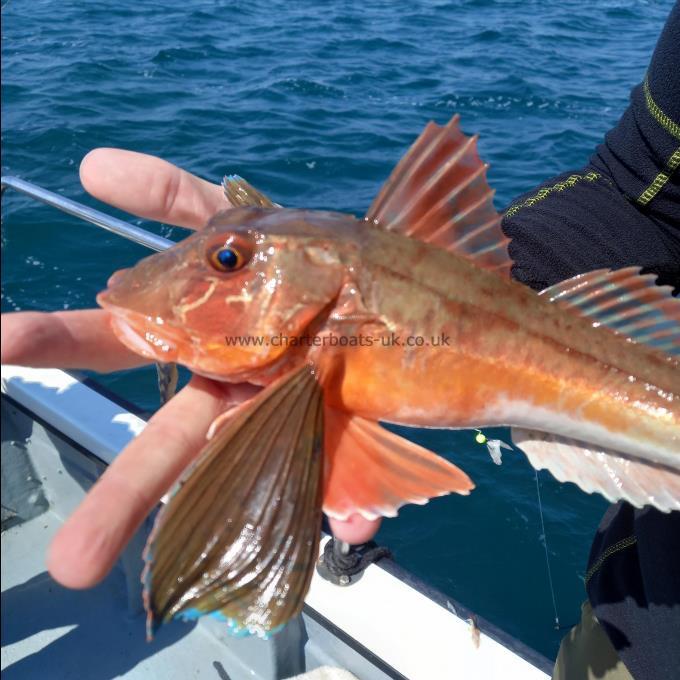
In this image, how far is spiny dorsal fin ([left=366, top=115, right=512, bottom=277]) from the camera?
97.3 inches

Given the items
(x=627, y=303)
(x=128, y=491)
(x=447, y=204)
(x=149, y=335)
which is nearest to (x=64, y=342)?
(x=149, y=335)

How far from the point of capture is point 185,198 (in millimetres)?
3045

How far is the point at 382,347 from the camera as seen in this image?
2.38 m

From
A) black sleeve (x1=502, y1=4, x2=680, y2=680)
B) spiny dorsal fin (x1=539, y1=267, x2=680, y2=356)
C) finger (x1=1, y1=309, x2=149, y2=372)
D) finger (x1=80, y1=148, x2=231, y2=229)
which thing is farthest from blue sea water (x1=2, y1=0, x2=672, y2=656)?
finger (x1=80, y1=148, x2=231, y2=229)

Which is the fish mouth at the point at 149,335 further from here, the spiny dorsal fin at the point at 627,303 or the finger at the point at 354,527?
the spiny dorsal fin at the point at 627,303

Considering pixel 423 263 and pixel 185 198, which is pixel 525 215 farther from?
pixel 185 198

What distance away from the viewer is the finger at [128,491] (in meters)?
1.87

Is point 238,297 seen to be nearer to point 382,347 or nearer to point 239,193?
point 382,347

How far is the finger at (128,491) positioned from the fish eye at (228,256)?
0.46 m

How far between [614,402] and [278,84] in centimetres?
1530

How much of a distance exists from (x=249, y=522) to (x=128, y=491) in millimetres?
386

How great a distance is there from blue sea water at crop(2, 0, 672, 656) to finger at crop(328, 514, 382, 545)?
1363mm

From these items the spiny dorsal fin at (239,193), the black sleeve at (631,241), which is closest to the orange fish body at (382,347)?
the spiny dorsal fin at (239,193)

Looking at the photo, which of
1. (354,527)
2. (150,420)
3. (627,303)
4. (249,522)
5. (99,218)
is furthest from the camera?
(99,218)
